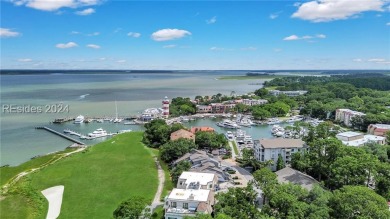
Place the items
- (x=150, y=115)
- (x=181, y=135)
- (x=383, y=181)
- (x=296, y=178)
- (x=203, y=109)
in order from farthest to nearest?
(x=203, y=109), (x=150, y=115), (x=181, y=135), (x=296, y=178), (x=383, y=181)

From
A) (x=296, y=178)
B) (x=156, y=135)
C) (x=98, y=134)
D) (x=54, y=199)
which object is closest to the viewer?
(x=54, y=199)

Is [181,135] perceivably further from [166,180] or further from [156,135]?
[166,180]

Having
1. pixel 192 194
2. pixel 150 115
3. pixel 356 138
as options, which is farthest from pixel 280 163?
pixel 150 115

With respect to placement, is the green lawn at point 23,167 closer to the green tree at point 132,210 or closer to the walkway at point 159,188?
the walkway at point 159,188

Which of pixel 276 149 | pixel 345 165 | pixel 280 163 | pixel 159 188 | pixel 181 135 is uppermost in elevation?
pixel 345 165

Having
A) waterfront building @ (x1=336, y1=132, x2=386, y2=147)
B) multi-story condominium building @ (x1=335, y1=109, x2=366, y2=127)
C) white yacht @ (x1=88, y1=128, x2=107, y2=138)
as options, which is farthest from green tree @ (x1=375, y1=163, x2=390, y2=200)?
white yacht @ (x1=88, y1=128, x2=107, y2=138)

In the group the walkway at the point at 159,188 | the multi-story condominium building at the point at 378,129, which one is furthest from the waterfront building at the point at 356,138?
the walkway at the point at 159,188

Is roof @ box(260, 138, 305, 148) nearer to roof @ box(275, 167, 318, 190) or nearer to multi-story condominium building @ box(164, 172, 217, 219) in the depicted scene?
roof @ box(275, 167, 318, 190)
